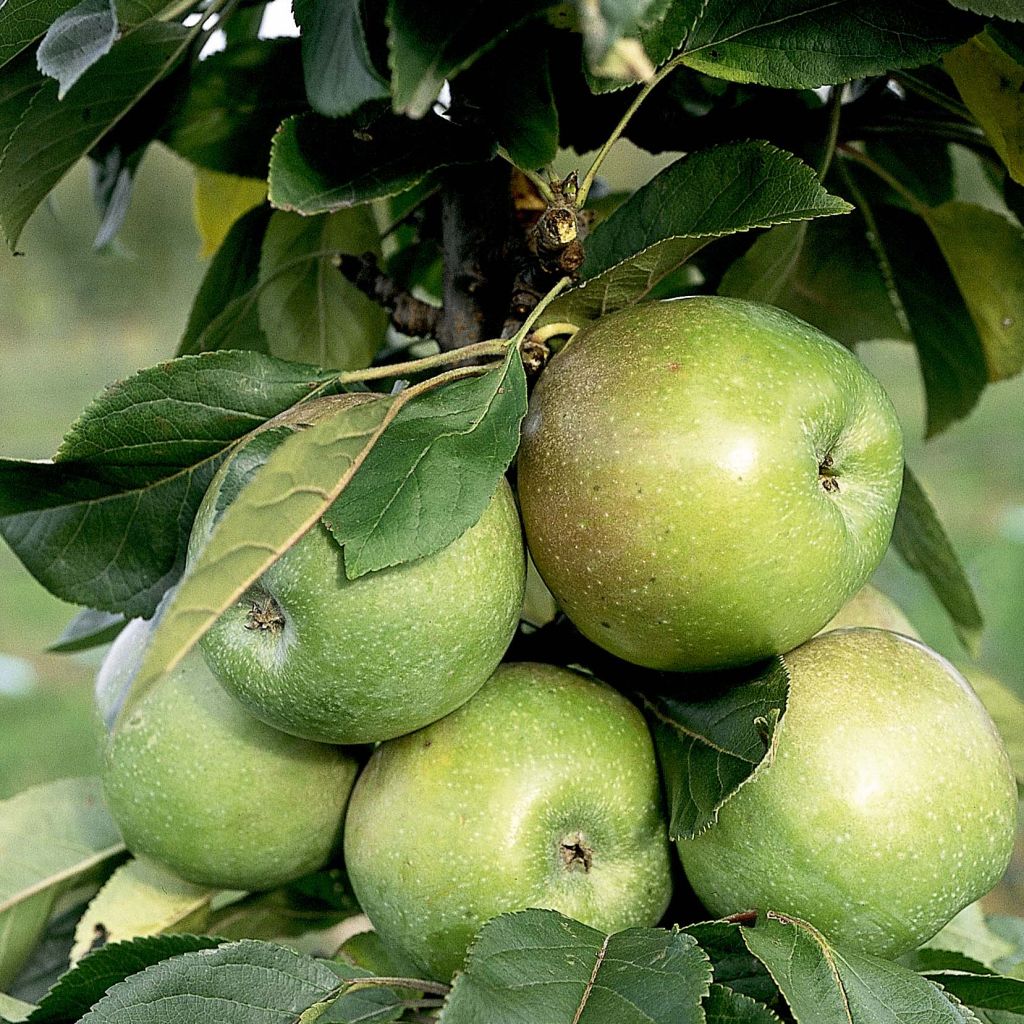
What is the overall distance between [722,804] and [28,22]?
507mm

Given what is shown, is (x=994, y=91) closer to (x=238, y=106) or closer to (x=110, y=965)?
(x=238, y=106)

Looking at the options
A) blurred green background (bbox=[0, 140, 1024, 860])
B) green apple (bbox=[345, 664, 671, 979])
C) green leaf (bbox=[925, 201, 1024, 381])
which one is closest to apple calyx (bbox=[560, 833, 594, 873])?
green apple (bbox=[345, 664, 671, 979])

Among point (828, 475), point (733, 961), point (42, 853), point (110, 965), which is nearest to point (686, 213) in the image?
point (828, 475)

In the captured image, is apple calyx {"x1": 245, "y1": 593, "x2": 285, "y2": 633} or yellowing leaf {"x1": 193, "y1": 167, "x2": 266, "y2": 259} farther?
yellowing leaf {"x1": 193, "y1": 167, "x2": 266, "y2": 259}

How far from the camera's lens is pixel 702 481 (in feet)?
1.67

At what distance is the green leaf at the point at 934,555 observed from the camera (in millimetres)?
849

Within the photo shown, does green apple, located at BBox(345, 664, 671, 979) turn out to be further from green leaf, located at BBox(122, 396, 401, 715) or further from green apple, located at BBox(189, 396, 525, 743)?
green leaf, located at BBox(122, 396, 401, 715)

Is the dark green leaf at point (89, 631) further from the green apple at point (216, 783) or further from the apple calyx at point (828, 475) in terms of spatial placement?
the apple calyx at point (828, 475)

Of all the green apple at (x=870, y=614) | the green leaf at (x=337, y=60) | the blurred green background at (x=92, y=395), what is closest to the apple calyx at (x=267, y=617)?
the green leaf at (x=337, y=60)

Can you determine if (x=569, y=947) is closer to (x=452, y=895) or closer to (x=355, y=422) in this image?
(x=452, y=895)

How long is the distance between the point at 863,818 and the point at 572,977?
159mm

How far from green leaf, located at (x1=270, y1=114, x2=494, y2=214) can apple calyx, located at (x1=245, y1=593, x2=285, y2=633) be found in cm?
18

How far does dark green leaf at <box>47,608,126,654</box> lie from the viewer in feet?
2.93

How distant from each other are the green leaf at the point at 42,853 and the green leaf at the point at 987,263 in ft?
2.41
